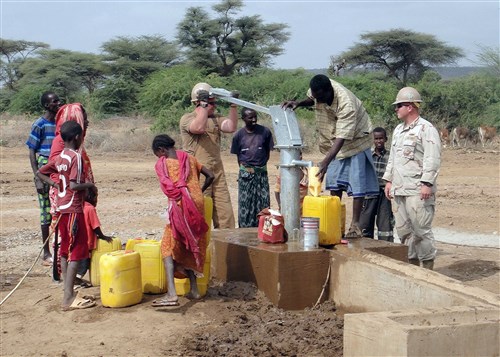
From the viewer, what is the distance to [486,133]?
75.4ft

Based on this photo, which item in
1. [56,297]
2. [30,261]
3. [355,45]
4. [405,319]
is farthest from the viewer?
[355,45]

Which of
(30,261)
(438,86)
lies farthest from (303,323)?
(438,86)

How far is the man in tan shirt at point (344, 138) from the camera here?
635 centimetres

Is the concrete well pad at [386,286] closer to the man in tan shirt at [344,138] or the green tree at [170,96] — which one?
the man in tan shirt at [344,138]

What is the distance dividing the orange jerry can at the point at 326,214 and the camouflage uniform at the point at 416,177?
35.2 inches

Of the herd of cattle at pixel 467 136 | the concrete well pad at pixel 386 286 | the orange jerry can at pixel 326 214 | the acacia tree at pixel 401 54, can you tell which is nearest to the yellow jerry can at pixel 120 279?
the orange jerry can at pixel 326 214

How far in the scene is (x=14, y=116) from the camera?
3188cm

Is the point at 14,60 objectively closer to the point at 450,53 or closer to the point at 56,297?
the point at 450,53

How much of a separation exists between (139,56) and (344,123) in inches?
1261

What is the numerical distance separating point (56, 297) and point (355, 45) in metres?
29.9

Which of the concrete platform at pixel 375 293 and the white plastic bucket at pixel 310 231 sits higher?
the white plastic bucket at pixel 310 231

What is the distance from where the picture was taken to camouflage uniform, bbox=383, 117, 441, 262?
663cm

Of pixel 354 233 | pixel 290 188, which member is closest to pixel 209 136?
A: pixel 290 188

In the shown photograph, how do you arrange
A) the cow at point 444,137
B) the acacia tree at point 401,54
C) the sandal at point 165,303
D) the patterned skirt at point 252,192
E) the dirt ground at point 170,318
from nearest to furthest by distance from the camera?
the dirt ground at point 170,318 → the sandal at point 165,303 → the patterned skirt at point 252,192 → the cow at point 444,137 → the acacia tree at point 401,54
